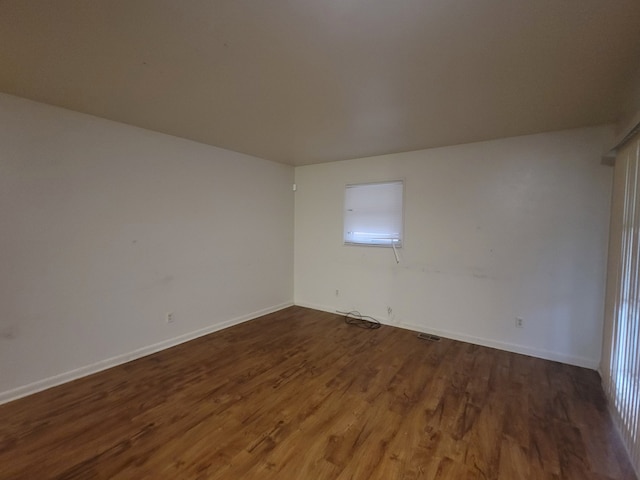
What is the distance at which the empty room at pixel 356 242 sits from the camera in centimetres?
164

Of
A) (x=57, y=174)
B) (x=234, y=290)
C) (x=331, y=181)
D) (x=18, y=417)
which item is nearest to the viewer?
(x=18, y=417)

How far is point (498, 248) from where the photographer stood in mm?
3406

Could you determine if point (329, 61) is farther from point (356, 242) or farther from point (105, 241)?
point (356, 242)

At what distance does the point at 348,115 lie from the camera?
274 cm

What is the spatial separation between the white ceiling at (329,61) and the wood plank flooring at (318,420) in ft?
8.08

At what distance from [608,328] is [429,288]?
1.72 metres

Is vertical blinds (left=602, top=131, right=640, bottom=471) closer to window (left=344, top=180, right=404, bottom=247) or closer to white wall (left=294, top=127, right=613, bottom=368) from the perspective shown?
white wall (left=294, top=127, right=613, bottom=368)

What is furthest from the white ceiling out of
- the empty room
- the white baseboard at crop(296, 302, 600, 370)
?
the white baseboard at crop(296, 302, 600, 370)

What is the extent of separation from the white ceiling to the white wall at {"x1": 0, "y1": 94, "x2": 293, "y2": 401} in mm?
358

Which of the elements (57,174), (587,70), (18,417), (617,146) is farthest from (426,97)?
(18,417)

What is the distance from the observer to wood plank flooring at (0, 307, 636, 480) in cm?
171

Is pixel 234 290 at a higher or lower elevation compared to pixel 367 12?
lower

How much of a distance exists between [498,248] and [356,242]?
191 centimetres

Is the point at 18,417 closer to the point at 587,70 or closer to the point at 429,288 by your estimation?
the point at 429,288
